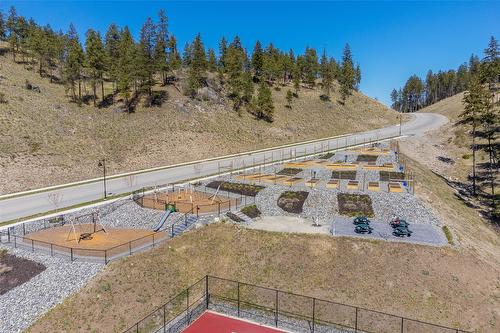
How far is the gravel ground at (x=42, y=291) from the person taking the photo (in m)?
21.3

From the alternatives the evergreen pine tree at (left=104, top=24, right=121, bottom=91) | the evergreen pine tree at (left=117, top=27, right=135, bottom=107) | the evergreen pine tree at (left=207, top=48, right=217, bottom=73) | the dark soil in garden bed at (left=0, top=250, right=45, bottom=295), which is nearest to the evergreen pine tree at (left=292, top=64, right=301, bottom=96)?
the evergreen pine tree at (left=207, top=48, right=217, bottom=73)

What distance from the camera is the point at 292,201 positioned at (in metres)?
41.0

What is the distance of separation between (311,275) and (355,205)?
1502cm

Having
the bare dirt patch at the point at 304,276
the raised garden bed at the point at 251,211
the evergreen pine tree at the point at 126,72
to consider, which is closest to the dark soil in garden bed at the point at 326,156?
the raised garden bed at the point at 251,211

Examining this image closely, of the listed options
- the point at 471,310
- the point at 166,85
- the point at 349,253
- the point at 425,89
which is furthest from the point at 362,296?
the point at 425,89

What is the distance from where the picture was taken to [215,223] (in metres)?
33.7

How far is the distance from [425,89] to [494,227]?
162591 millimetres

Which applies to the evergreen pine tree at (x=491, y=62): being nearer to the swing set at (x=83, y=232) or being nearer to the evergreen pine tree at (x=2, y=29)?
the swing set at (x=83, y=232)

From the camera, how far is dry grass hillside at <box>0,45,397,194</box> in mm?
54000

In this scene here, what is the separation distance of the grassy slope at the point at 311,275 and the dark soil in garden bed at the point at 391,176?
15869mm

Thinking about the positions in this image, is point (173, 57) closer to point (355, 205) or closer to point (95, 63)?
point (95, 63)

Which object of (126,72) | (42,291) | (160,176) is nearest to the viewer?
(42,291)

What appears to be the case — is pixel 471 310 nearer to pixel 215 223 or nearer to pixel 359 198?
pixel 359 198

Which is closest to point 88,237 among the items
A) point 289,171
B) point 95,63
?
point 289,171
